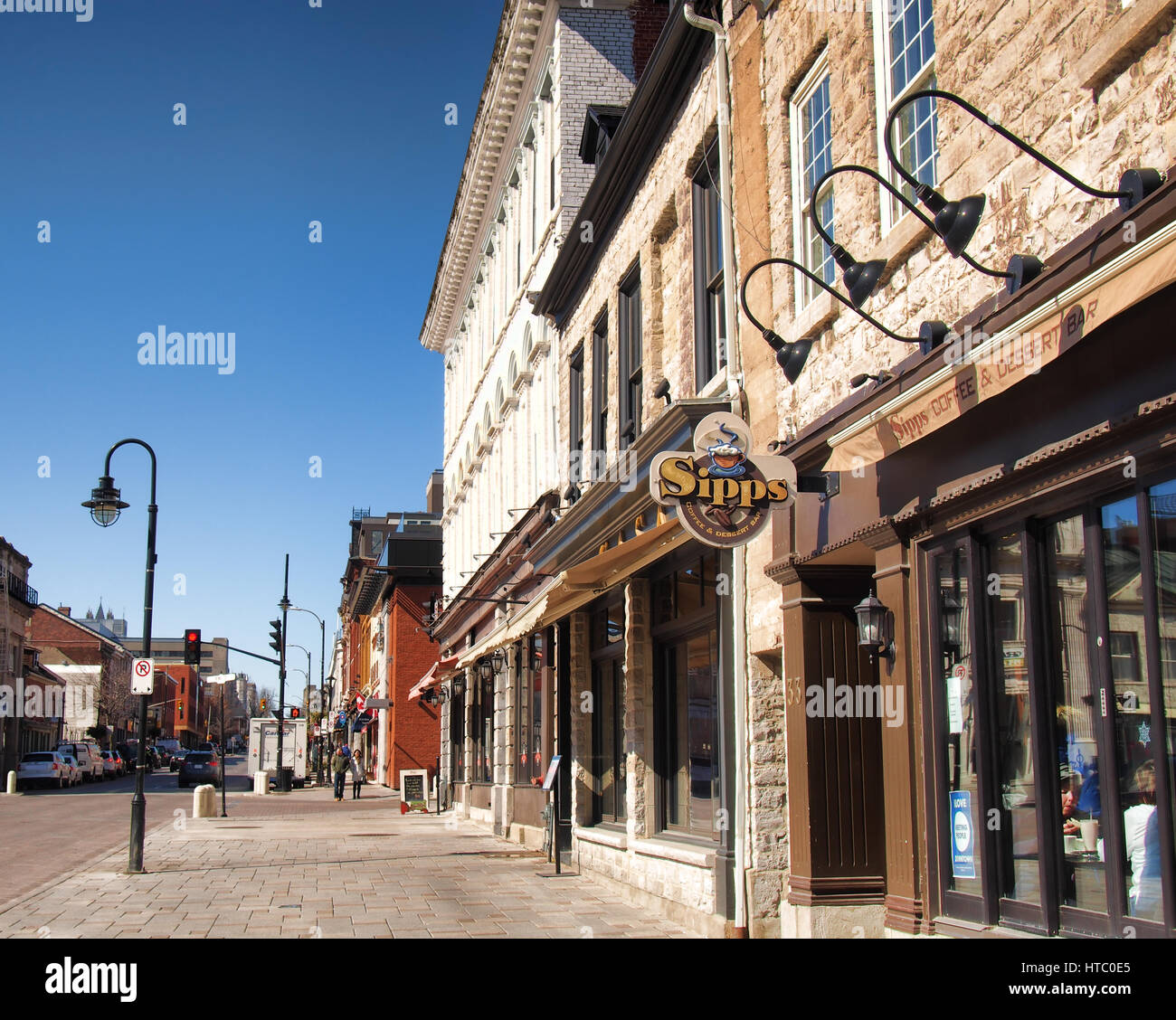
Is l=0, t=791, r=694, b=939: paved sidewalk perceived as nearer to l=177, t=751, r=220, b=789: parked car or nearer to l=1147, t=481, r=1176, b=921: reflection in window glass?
l=1147, t=481, r=1176, b=921: reflection in window glass

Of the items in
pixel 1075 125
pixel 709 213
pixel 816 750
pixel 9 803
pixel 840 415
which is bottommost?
pixel 9 803

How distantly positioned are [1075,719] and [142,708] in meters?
13.1

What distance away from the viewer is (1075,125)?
6.14 metres

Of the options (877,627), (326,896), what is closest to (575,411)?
(326,896)

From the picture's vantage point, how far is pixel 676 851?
11727 millimetres

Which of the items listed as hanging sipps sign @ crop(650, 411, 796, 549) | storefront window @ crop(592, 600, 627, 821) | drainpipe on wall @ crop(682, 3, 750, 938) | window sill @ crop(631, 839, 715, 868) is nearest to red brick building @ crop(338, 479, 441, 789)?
storefront window @ crop(592, 600, 627, 821)

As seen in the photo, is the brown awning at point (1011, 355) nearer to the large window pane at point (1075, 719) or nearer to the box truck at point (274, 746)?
the large window pane at point (1075, 719)

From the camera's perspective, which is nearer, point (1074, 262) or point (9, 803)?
point (1074, 262)

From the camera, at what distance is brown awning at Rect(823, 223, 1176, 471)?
16.7 ft

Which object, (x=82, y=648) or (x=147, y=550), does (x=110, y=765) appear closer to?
(x=82, y=648)

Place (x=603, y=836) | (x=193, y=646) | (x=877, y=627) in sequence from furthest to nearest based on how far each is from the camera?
(x=193, y=646) → (x=603, y=836) → (x=877, y=627)
